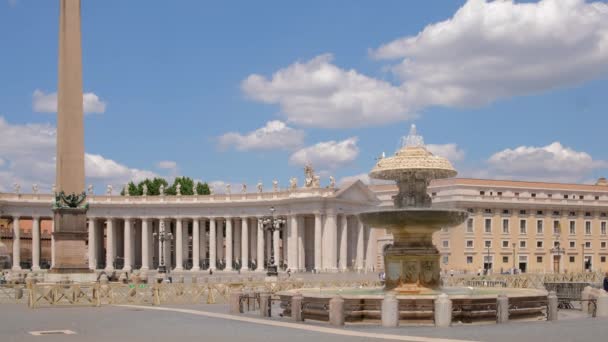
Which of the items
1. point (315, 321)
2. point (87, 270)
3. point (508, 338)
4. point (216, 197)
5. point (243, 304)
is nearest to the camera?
point (508, 338)

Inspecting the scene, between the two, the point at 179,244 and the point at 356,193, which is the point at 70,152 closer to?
the point at 356,193

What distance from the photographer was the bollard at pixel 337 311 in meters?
25.7

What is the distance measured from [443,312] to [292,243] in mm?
86580

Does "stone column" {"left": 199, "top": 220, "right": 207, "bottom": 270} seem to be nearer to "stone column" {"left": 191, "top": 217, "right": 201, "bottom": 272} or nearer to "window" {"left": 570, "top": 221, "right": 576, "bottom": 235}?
"stone column" {"left": 191, "top": 217, "right": 201, "bottom": 272}

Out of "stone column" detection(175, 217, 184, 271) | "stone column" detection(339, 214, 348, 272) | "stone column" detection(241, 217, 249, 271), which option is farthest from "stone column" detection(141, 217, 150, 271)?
"stone column" detection(339, 214, 348, 272)

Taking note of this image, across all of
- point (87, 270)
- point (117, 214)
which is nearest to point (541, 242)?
point (117, 214)

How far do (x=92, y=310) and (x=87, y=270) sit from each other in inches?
434

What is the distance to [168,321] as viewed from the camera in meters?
27.7

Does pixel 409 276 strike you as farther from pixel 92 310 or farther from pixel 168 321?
pixel 92 310

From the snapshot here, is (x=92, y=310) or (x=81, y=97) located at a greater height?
(x=81, y=97)

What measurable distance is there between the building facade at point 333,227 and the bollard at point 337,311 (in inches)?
3208

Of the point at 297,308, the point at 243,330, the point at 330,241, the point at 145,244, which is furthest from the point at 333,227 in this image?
the point at 243,330

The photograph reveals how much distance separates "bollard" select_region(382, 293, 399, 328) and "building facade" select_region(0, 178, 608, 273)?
3228 inches

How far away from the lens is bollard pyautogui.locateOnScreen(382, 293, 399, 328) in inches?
990
